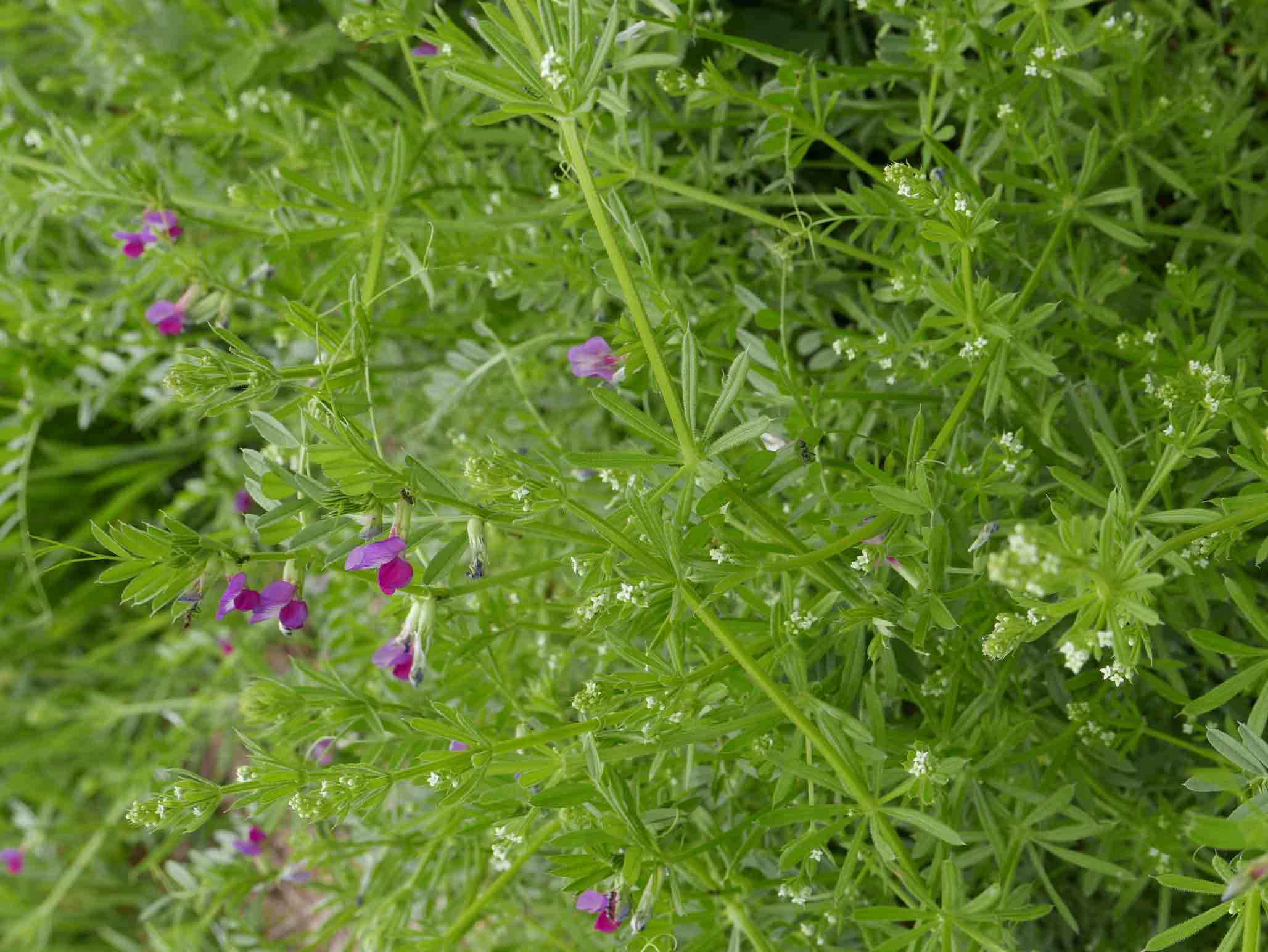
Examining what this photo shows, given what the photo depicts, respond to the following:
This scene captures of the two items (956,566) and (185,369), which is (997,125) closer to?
(956,566)

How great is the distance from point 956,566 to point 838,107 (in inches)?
27.6

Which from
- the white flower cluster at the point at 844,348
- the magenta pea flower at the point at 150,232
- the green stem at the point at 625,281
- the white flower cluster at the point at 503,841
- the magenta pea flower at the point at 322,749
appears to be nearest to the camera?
the green stem at the point at 625,281

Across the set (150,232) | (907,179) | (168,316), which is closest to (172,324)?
(168,316)

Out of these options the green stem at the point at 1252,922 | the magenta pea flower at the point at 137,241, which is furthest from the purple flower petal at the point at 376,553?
the magenta pea flower at the point at 137,241

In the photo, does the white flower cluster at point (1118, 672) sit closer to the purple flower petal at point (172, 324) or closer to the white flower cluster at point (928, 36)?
the white flower cluster at point (928, 36)

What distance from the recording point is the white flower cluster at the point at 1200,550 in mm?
1059

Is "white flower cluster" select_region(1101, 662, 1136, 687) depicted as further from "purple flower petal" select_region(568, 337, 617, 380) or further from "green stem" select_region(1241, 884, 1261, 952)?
"purple flower petal" select_region(568, 337, 617, 380)

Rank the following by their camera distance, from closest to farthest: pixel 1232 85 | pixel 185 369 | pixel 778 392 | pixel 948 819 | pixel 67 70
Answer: pixel 185 369
pixel 948 819
pixel 778 392
pixel 1232 85
pixel 67 70

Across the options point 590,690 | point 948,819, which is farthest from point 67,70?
point 948,819

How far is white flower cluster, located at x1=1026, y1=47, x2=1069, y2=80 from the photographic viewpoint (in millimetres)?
1226

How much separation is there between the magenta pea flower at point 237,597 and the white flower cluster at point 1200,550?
2.82 ft

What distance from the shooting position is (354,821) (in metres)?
1.54

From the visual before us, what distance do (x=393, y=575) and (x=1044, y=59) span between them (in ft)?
3.01

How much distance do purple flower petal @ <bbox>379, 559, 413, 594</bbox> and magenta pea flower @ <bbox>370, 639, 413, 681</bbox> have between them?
0.16 meters
